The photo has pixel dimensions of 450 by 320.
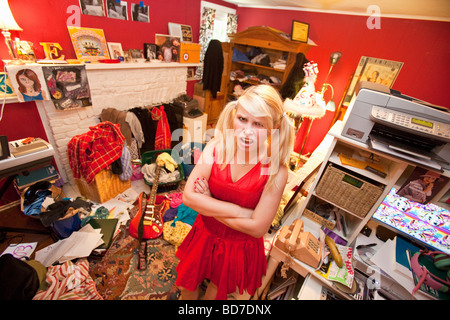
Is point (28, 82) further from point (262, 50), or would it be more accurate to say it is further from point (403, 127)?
point (262, 50)

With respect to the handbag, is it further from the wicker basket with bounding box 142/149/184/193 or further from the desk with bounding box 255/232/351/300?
the wicker basket with bounding box 142/149/184/193

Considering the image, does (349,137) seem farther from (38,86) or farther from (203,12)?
(203,12)

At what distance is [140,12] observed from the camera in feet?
8.95

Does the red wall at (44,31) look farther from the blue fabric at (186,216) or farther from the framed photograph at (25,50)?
the blue fabric at (186,216)

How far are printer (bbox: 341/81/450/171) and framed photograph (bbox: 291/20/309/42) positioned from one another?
7.71 ft

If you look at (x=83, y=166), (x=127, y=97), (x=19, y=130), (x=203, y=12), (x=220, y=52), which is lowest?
(x=83, y=166)

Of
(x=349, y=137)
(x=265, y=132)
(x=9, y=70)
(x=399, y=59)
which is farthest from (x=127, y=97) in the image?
(x=399, y=59)

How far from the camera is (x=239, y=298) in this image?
4.17 ft

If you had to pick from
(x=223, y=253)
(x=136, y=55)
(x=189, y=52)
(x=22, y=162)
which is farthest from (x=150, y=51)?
(x=223, y=253)

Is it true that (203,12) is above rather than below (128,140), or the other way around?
above

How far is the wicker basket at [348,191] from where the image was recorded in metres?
1.44

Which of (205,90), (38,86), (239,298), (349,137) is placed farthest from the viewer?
(205,90)

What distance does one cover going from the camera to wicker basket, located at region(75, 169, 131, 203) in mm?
2248

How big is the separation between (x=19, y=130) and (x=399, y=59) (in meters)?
4.88
